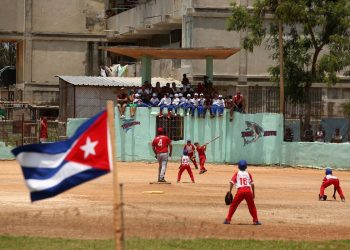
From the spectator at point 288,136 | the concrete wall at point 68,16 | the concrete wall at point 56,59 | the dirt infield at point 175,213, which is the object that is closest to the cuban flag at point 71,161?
the dirt infield at point 175,213

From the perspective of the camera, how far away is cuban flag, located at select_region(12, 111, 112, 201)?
12133 mm

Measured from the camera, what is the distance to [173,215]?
77.7 feet

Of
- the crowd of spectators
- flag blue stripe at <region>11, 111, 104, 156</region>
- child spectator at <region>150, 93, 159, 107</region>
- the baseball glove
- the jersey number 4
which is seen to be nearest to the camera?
flag blue stripe at <region>11, 111, 104, 156</region>

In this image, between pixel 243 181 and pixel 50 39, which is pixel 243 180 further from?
pixel 50 39

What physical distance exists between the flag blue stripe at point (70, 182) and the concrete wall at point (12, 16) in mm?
52907

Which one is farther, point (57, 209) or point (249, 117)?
point (249, 117)

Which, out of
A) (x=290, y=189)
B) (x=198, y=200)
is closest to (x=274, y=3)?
(x=290, y=189)

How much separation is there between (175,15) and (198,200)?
112 ft

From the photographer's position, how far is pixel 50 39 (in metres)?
65.9

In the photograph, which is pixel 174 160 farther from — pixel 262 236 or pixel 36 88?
pixel 262 236

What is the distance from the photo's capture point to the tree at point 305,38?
4950 centimetres

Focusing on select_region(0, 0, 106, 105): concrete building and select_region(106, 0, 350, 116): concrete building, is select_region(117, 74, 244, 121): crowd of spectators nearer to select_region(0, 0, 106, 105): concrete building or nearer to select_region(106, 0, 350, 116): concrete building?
select_region(106, 0, 350, 116): concrete building

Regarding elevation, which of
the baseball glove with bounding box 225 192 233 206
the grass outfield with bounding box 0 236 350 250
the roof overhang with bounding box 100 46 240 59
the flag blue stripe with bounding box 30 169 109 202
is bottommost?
the grass outfield with bounding box 0 236 350 250

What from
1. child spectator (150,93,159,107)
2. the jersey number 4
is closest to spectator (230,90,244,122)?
child spectator (150,93,159,107)
